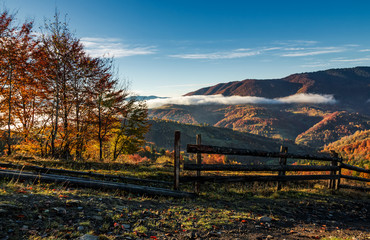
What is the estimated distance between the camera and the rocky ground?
13.5ft

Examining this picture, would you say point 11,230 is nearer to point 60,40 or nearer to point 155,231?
point 155,231

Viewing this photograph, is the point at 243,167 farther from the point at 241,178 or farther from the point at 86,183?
the point at 86,183

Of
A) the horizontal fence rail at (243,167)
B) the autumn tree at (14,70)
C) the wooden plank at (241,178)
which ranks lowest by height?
the wooden plank at (241,178)

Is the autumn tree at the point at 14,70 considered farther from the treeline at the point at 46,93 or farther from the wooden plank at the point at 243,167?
the wooden plank at the point at 243,167

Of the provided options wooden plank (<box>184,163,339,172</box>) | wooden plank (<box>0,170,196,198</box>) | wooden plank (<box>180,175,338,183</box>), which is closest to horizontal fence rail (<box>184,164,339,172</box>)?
wooden plank (<box>184,163,339,172</box>)

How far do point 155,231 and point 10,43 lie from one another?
1920cm

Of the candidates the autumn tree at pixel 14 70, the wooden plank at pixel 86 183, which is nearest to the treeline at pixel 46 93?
the autumn tree at pixel 14 70

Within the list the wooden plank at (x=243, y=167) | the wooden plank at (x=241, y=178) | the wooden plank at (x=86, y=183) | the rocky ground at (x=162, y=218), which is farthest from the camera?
the wooden plank at (x=241, y=178)

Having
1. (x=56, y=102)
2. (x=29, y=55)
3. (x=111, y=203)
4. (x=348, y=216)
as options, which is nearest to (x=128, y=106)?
(x=56, y=102)

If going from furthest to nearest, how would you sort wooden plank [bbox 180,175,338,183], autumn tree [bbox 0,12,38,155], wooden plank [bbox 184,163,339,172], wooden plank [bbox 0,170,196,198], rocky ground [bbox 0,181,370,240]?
autumn tree [bbox 0,12,38,155] → wooden plank [bbox 180,175,338,183] → wooden plank [bbox 184,163,339,172] → wooden plank [bbox 0,170,196,198] → rocky ground [bbox 0,181,370,240]

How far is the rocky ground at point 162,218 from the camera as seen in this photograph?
13.5 feet

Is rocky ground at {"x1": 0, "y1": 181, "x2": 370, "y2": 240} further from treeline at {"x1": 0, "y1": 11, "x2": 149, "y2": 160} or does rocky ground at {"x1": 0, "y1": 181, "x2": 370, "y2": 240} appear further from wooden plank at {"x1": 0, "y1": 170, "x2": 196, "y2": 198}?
treeline at {"x1": 0, "y1": 11, "x2": 149, "y2": 160}

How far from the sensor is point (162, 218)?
17.7 feet

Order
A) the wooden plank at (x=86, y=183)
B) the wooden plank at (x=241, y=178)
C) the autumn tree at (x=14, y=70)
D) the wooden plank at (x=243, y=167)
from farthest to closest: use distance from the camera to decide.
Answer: the autumn tree at (x=14, y=70) → the wooden plank at (x=241, y=178) → the wooden plank at (x=243, y=167) → the wooden plank at (x=86, y=183)
